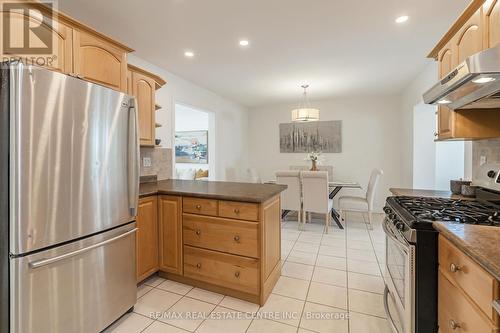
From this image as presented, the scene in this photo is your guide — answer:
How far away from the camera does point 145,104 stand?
2.64 m

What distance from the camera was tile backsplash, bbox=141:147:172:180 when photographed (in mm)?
3006

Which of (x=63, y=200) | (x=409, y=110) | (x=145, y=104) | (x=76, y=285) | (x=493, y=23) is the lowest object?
(x=76, y=285)

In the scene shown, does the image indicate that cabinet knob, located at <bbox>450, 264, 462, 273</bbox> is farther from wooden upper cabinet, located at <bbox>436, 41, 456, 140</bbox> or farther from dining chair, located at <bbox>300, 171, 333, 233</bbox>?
dining chair, located at <bbox>300, 171, 333, 233</bbox>

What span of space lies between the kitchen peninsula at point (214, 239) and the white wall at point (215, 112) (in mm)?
1515

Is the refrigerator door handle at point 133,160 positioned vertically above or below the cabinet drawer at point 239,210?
above

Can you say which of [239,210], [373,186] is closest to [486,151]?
[373,186]

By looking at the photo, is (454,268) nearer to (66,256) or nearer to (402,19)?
(66,256)

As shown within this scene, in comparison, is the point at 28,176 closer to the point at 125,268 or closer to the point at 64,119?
the point at 64,119

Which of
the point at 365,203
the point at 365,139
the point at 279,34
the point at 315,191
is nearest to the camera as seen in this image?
the point at 279,34

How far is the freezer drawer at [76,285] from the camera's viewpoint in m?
1.21

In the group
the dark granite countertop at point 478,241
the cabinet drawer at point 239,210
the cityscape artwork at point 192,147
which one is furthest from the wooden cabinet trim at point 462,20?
the cityscape artwork at point 192,147

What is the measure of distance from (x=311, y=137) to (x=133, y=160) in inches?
182

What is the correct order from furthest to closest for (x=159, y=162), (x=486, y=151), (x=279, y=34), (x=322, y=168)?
(x=322, y=168)
(x=159, y=162)
(x=279, y=34)
(x=486, y=151)

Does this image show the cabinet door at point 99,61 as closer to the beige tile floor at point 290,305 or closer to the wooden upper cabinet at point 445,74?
the beige tile floor at point 290,305
